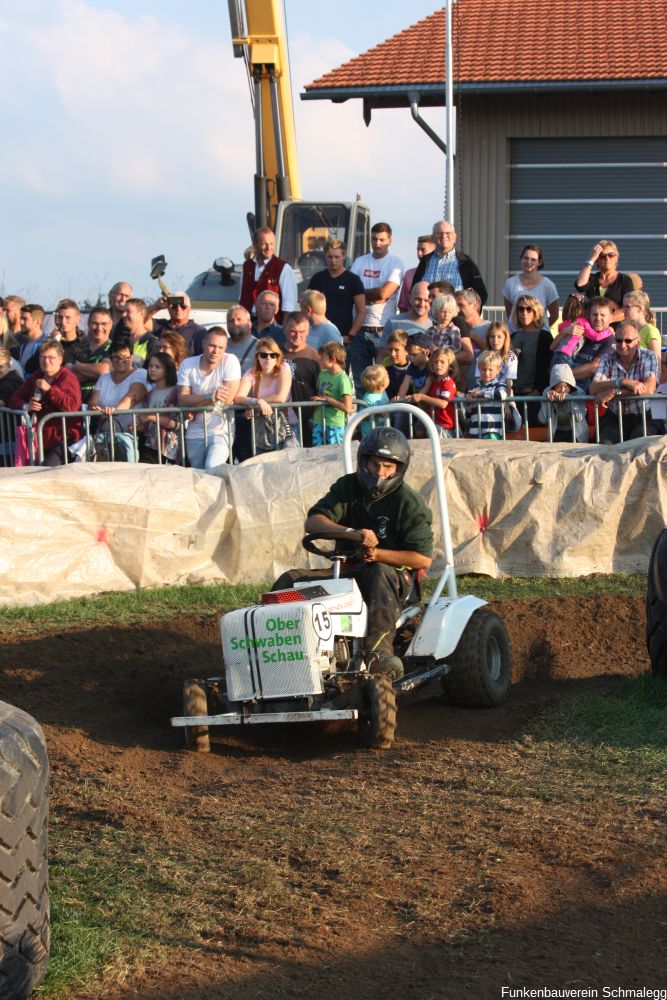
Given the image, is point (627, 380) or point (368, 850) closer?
point (368, 850)

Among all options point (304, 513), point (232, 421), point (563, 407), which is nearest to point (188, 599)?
point (304, 513)

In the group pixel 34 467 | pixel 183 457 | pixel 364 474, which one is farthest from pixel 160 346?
pixel 364 474

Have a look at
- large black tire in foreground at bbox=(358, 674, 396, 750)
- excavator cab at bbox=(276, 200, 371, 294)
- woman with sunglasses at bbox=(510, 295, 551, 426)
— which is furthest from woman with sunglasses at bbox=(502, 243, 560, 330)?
large black tire in foreground at bbox=(358, 674, 396, 750)

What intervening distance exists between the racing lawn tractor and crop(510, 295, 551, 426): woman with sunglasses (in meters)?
4.63

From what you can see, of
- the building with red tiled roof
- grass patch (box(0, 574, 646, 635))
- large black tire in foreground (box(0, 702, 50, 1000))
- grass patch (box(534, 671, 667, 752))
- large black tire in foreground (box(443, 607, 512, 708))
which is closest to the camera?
large black tire in foreground (box(0, 702, 50, 1000))

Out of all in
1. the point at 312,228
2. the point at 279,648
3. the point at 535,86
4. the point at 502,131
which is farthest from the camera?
the point at 502,131

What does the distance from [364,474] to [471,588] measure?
10.5 ft

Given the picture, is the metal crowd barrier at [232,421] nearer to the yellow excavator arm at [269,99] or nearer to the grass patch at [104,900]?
the grass patch at [104,900]

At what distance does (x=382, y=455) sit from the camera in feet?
24.2

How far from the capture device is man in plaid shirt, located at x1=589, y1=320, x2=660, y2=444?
11.2 m

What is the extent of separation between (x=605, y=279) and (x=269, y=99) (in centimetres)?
906

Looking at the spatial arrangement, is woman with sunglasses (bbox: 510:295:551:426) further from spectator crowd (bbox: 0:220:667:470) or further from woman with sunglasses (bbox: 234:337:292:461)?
woman with sunglasses (bbox: 234:337:292:461)

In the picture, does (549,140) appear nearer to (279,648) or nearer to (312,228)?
(312,228)

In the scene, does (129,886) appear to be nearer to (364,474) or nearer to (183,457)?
(364,474)
